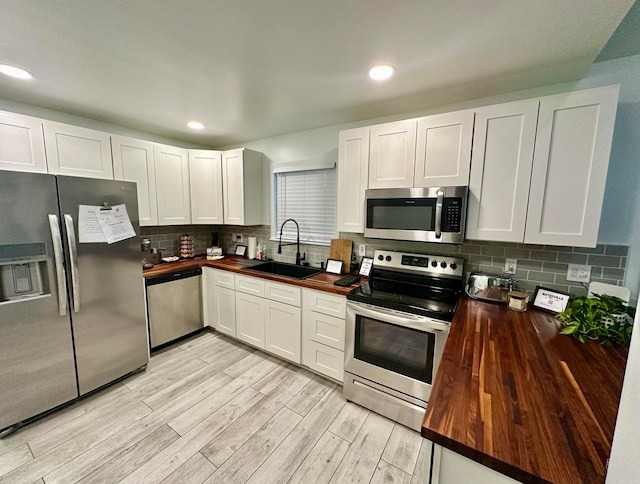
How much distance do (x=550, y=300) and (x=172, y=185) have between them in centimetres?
364

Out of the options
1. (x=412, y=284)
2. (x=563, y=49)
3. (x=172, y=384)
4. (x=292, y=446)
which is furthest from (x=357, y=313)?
(x=563, y=49)

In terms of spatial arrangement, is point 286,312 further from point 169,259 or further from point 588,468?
point 588,468

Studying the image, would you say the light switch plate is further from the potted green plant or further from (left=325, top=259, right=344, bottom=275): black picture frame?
(left=325, top=259, right=344, bottom=275): black picture frame

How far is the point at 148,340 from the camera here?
2.53 m

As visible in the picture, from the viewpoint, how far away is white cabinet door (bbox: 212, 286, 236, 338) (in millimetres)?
2830

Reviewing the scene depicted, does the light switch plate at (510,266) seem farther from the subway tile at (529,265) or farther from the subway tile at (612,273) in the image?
the subway tile at (612,273)

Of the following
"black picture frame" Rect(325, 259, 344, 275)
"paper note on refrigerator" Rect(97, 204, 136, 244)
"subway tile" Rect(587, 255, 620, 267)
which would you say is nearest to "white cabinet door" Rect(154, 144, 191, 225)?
"paper note on refrigerator" Rect(97, 204, 136, 244)

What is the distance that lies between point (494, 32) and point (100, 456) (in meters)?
3.29

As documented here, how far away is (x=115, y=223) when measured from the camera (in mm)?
2086

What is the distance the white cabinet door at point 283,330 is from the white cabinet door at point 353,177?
37.5 inches

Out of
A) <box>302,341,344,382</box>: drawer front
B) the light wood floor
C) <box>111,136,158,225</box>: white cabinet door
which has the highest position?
<box>111,136,158,225</box>: white cabinet door

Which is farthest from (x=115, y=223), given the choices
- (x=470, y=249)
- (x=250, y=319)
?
(x=470, y=249)

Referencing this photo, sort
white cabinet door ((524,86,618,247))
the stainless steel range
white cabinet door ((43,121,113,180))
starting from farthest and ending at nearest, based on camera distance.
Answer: white cabinet door ((43,121,113,180)) < the stainless steel range < white cabinet door ((524,86,618,247))

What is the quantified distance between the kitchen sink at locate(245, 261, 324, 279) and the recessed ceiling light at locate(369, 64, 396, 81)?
1.76 metres
